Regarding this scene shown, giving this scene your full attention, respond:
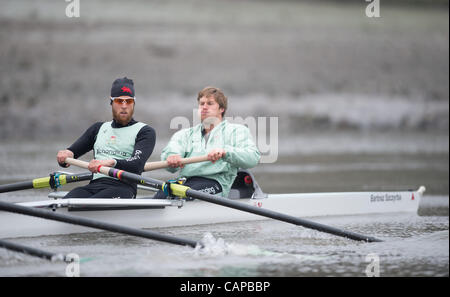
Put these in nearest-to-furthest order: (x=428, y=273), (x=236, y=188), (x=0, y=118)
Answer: (x=428, y=273) < (x=236, y=188) < (x=0, y=118)

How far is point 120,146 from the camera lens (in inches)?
243

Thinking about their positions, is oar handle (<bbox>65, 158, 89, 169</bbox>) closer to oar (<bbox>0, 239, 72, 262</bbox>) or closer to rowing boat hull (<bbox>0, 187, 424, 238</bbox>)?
rowing boat hull (<bbox>0, 187, 424, 238</bbox>)

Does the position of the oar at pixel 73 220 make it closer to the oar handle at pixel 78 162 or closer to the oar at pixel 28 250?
the oar at pixel 28 250

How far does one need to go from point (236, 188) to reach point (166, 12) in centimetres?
1787

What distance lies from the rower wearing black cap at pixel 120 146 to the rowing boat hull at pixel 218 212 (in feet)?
0.69

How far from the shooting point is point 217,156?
6297 mm

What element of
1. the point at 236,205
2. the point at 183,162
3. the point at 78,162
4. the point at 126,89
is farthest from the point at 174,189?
the point at 126,89

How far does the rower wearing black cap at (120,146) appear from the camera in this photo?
606 centimetres

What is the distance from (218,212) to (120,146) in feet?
3.98

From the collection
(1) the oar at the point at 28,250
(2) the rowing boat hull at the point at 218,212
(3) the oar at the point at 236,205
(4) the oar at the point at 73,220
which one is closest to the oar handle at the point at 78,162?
(3) the oar at the point at 236,205

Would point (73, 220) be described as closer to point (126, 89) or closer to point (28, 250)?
point (28, 250)

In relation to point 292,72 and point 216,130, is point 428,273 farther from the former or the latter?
point 292,72
